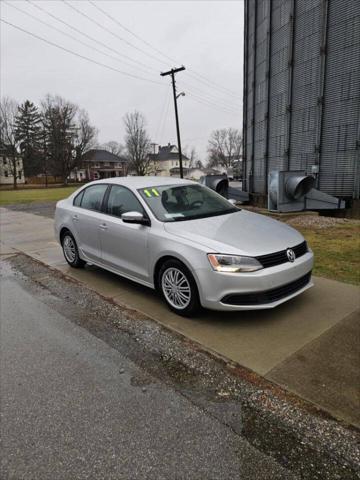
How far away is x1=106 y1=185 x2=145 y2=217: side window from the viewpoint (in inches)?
186

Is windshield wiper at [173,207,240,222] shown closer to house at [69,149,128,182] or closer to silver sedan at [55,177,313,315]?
silver sedan at [55,177,313,315]

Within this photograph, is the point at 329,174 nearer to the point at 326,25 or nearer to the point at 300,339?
the point at 326,25

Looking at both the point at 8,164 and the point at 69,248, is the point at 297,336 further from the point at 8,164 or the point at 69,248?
the point at 8,164

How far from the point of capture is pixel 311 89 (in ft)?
37.2

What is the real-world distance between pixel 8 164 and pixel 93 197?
67414 mm

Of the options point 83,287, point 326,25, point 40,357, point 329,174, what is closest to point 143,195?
point 83,287

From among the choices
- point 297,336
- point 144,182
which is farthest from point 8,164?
point 297,336

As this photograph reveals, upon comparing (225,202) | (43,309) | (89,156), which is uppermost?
(89,156)

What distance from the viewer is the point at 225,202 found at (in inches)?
206

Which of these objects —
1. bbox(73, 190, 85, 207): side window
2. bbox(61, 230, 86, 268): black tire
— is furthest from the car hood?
bbox(61, 230, 86, 268): black tire

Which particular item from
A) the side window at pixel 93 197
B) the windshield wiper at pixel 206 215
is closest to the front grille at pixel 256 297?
the windshield wiper at pixel 206 215

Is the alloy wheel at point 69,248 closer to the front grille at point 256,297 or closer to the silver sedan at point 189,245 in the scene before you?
the silver sedan at point 189,245

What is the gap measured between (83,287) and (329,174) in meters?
9.11

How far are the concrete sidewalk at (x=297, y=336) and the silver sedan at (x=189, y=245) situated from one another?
26 cm
